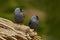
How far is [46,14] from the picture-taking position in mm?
17562

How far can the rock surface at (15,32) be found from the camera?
7.88 metres

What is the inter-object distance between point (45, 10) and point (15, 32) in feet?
33.1

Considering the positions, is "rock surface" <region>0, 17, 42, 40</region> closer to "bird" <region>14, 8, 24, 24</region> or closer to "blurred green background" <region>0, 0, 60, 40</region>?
"bird" <region>14, 8, 24, 24</region>

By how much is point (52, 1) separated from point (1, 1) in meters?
2.23

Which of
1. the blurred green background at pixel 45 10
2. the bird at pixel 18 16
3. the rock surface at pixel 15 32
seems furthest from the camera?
the blurred green background at pixel 45 10

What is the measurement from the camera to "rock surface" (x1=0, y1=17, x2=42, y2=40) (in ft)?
25.9

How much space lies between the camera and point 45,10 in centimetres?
1812

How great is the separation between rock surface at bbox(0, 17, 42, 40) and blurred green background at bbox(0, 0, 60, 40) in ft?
17.9

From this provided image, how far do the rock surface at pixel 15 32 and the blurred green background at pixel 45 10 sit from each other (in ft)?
17.9

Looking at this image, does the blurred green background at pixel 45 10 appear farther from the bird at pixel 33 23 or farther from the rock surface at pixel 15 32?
the rock surface at pixel 15 32

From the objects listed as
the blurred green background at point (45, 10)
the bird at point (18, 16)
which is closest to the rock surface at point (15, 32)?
the bird at point (18, 16)

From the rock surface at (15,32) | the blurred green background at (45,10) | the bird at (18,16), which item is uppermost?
the blurred green background at (45,10)

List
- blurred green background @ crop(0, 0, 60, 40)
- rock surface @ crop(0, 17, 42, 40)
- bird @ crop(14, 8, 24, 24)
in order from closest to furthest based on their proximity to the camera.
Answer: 1. rock surface @ crop(0, 17, 42, 40)
2. bird @ crop(14, 8, 24, 24)
3. blurred green background @ crop(0, 0, 60, 40)

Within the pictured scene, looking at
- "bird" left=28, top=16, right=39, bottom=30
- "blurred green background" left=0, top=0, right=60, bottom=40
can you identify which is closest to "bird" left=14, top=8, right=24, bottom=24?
"bird" left=28, top=16, right=39, bottom=30
